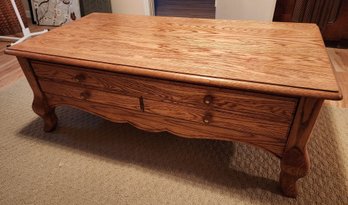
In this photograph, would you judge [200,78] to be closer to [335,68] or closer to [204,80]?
[204,80]

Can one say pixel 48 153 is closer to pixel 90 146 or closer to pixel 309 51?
pixel 90 146

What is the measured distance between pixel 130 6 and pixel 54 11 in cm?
92

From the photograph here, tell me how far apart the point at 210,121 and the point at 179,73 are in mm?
227

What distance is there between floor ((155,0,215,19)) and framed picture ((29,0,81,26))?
3.73 feet

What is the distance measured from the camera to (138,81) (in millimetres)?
906

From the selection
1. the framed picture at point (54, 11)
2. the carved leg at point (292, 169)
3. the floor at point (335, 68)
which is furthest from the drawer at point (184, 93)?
the framed picture at point (54, 11)

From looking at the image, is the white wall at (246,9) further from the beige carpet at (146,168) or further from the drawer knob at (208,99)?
the drawer knob at (208,99)

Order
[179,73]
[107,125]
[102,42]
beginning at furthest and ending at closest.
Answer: [107,125] → [102,42] → [179,73]

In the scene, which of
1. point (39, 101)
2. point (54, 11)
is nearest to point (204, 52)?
point (39, 101)

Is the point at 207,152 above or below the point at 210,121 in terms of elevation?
below

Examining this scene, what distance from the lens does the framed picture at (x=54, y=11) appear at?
104 inches

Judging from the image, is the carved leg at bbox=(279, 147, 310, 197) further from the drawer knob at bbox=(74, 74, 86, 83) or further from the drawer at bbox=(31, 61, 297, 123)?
the drawer knob at bbox=(74, 74, 86, 83)

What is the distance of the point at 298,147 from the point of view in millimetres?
819

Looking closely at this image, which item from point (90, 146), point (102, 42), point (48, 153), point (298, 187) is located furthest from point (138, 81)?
point (298, 187)
